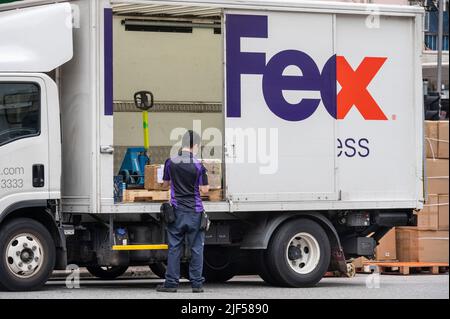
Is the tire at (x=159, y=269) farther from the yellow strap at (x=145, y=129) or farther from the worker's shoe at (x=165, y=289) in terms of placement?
the worker's shoe at (x=165, y=289)

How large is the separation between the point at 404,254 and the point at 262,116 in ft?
17.4

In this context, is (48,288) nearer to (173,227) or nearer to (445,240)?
(173,227)

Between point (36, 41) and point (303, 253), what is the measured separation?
177 inches

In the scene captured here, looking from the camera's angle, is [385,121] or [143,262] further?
[385,121]

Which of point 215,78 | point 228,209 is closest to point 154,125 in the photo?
point 215,78

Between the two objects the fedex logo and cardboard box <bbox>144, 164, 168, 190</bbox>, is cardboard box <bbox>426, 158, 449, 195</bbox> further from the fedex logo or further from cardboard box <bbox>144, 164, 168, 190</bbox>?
cardboard box <bbox>144, 164, 168, 190</bbox>

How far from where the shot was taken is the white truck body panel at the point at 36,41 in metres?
14.7

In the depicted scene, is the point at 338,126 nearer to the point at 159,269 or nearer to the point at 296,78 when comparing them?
the point at 296,78

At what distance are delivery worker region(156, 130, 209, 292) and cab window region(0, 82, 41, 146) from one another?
1.69 metres

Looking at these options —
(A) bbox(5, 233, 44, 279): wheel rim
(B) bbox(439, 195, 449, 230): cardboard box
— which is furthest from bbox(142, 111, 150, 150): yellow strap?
(B) bbox(439, 195, 449, 230): cardboard box

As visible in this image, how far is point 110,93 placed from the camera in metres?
14.8

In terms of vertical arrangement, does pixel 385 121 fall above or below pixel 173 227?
above

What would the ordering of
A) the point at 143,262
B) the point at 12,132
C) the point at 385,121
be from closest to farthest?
1. the point at 12,132
2. the point at 143,262
3. the point at 385,121

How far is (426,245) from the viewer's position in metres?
19.6
